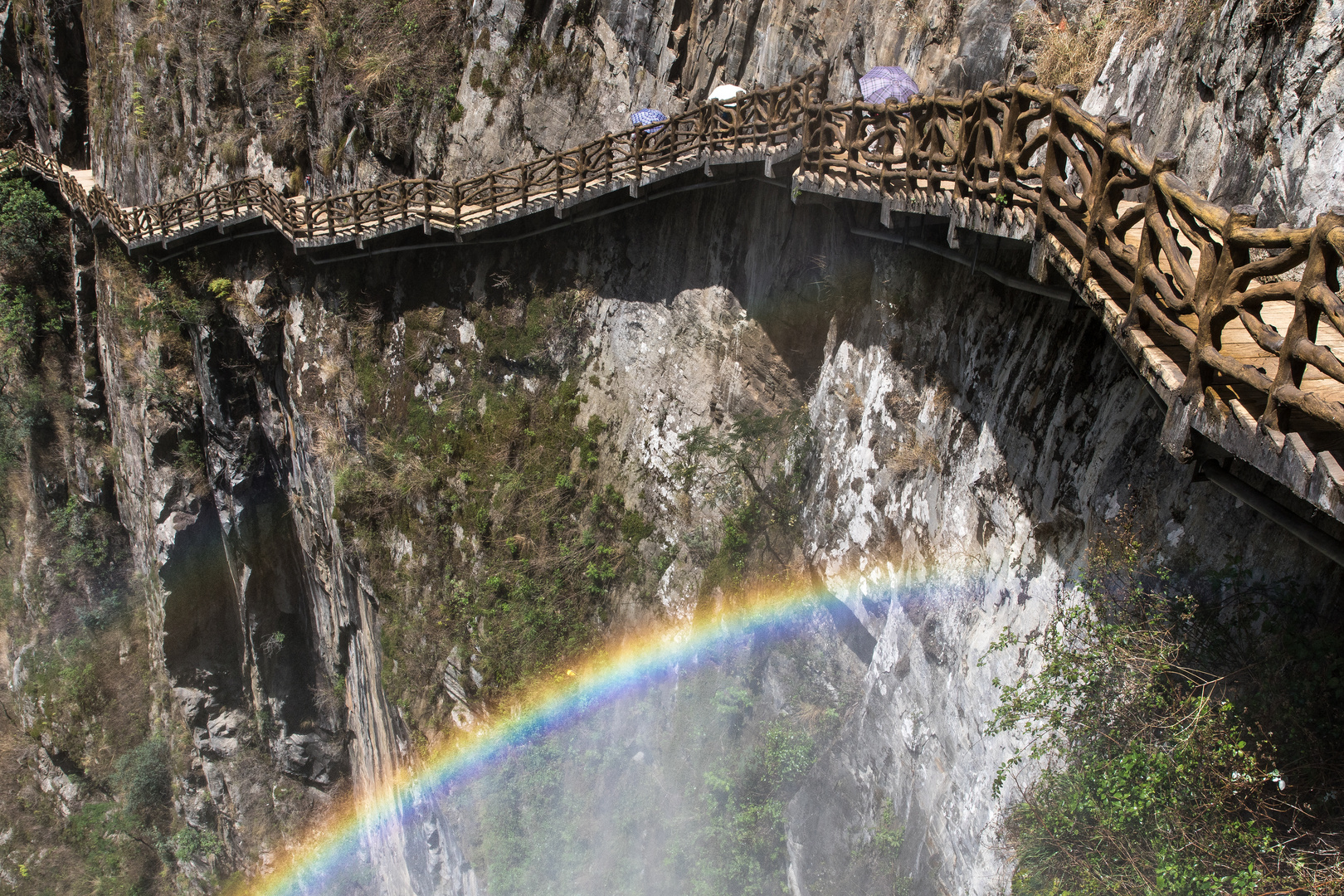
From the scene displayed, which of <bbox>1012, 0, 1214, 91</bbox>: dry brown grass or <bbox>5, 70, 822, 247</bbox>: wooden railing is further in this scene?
<bbox>5, 70, 822, 247</bbox>: wooden railing

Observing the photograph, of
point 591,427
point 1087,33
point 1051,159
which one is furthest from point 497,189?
point 1051,159

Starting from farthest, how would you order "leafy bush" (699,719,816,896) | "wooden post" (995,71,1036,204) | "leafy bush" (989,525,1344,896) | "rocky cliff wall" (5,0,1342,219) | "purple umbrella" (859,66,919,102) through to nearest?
"leafy bush" (699,719,816,896)
"purple umbrella" (859,66,919,102)
"rocky cliff wall" (5,0,1342,219)
"wooden post" (995,71,1036,204)
"leafy bush" (989,525,1344,896)

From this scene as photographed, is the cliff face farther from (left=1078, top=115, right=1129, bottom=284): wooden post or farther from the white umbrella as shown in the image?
(left=1078, top=115, right=1129, bottom=284): wooden post

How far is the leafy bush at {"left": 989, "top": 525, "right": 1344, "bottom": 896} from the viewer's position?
16.5ft

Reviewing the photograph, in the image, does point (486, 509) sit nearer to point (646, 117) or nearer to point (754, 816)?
point (754, 816)

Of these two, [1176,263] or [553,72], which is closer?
[1176,263]

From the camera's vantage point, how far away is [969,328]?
8.23 m

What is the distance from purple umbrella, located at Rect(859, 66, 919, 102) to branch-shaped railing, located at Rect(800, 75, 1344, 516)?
2.18 meters

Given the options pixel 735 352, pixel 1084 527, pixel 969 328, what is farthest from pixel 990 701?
pixel 735 352

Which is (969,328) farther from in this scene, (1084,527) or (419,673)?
(419,673)

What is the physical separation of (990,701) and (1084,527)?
89.7 inches

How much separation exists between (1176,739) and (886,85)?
761 centimetres

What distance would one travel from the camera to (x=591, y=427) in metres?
14.4

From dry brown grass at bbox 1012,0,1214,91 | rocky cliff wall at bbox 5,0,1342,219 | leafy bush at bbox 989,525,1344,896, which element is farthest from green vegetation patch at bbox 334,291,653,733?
dry brown grass at bbox 1012,0,1214,91
